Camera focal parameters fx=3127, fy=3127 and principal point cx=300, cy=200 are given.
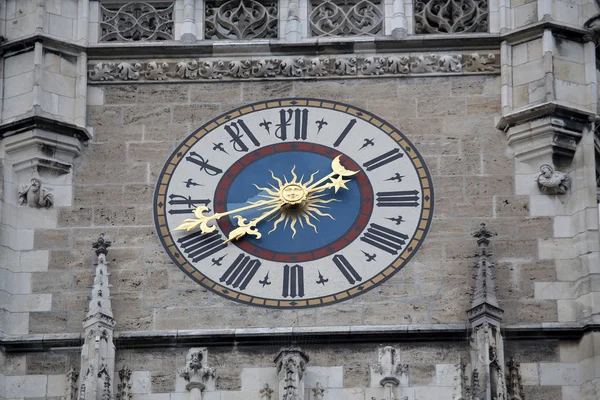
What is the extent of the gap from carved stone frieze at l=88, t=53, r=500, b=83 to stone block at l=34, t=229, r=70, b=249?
1.71 meters

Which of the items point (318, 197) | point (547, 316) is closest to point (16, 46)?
point (318, 197)

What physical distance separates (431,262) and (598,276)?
1445 mm

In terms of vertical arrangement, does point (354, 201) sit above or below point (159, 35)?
below

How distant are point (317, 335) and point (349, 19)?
354 centimetres

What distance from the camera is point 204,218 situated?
27016 mm

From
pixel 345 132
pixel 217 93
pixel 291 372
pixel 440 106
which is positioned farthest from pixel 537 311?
pixel 217 93

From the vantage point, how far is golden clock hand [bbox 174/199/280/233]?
26969 mm

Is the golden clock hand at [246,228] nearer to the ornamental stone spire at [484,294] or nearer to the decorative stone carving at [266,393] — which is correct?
the decorative stone carving at [266,393]

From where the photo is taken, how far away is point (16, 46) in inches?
1102

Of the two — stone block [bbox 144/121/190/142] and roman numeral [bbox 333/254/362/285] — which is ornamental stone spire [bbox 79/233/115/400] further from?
roman numeral [bbox 333/254/362/285]

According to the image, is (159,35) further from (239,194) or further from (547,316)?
(547,316)

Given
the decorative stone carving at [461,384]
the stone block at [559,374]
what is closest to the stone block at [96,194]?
the decorative stone carving at [461,384]

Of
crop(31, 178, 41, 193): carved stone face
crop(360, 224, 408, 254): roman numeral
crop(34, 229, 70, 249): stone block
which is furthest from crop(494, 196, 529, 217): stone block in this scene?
crop(31, 178, 41, 193): carved stone face

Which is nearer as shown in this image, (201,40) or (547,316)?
(547,316)
